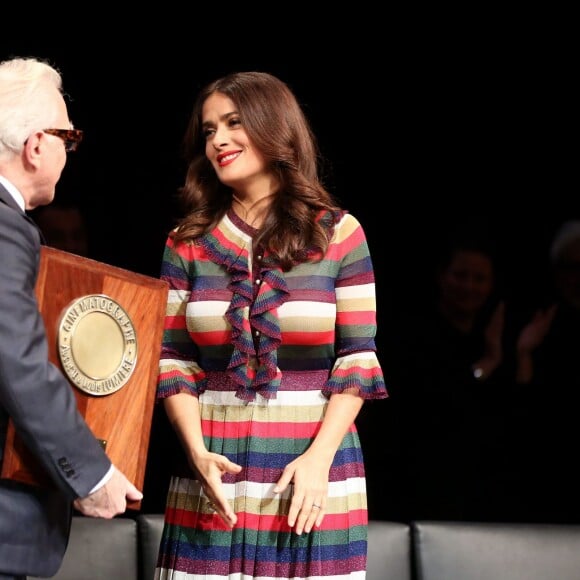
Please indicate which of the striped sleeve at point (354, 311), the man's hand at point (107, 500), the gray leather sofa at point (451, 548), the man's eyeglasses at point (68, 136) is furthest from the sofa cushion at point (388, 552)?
the man's eyeglasses at point (68, 136)

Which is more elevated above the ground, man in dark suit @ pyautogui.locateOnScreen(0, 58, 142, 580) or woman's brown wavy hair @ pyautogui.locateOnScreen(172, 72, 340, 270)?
woman's brown wavy hair @ pyautogui.locateOnScreen(172, 72, 340, 270)

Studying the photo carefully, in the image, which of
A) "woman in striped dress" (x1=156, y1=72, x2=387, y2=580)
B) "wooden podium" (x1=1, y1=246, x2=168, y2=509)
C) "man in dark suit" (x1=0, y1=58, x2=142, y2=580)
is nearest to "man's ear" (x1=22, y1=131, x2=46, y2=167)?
"man in dark suit" (x1=0, y1=58, x2=142, y2=580)

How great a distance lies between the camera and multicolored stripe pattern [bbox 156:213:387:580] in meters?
2.15

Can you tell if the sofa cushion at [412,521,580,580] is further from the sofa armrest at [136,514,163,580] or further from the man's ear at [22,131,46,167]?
the man's ear at [22,131,46,167]

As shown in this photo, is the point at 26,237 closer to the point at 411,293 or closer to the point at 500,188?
the point at 411,293

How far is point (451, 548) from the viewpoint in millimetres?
3326

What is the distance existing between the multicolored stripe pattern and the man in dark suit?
1.10 ft

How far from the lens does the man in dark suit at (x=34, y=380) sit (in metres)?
1.68

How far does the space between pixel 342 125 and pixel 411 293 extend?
0.59 meters

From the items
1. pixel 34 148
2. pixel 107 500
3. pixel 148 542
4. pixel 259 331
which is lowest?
pixel 107 500

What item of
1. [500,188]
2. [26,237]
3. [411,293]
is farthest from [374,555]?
[26,237]

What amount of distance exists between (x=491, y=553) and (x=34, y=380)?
Answer: 2.00 metres

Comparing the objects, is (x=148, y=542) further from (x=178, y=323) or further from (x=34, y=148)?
(x=34, y=148)

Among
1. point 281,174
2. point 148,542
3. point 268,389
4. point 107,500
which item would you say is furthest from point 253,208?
point 148,542
